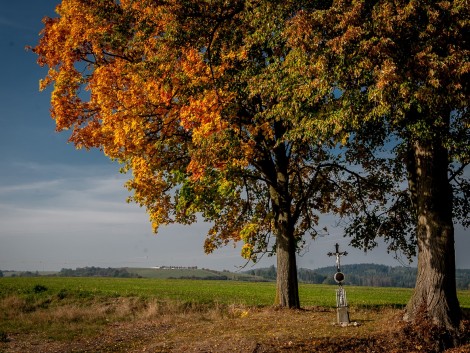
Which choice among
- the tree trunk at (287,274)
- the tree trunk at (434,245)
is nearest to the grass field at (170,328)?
the tree trunk at (287,274)

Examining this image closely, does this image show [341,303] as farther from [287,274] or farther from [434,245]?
[287,274]

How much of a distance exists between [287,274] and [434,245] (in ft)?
24.3

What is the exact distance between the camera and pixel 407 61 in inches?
423

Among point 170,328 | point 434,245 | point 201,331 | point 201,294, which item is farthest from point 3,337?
point 201,294

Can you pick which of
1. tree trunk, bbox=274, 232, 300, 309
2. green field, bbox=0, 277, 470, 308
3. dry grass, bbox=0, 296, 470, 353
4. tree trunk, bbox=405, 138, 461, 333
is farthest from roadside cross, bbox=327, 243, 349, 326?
green field, bbox=0, 277, 470, 308

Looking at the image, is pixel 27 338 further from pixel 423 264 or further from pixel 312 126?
pixel 423 264

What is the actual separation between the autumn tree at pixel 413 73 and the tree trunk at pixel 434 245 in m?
0.03

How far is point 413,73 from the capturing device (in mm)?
10711

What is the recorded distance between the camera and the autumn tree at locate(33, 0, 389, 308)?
13781mm

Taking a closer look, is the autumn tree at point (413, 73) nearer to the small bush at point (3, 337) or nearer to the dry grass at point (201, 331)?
the dry grass at point (201, 331)

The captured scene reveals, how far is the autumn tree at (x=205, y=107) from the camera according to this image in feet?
45.2

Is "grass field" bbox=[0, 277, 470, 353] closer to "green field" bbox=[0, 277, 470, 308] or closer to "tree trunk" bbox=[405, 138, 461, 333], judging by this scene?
"tree trunk" bbox=[405, 138, 461, 333]

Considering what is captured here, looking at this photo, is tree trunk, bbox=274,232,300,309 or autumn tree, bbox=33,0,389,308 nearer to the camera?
autumn tree, bbox=33,0,389,308

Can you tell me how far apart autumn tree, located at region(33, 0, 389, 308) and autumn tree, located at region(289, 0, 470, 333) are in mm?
725
